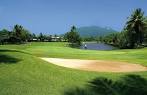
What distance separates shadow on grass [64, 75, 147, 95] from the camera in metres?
12.6

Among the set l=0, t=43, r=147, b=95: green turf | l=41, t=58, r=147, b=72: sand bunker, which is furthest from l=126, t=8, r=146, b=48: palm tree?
l=0, t=43, r=147, b=95: green turf

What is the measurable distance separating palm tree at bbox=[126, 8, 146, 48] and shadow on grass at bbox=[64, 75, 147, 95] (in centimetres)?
6428

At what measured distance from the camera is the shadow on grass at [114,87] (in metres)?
12.6

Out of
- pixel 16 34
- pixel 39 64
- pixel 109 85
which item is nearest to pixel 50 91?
pixel 109 85

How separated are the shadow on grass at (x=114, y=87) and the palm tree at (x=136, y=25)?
6428 centimetres

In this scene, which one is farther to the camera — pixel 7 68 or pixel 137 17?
pixel 137 17

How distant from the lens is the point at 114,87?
13609 mm

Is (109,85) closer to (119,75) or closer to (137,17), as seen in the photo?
(119,75)

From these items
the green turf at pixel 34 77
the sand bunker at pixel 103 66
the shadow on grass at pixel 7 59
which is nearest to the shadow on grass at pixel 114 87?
the green turf at pixel 34 77

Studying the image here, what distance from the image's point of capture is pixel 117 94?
492 inches

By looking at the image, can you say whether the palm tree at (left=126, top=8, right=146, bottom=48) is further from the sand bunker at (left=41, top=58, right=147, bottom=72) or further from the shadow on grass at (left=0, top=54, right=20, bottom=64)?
the shadow on grass at (left=0, top=54, right=20, bottom=64)

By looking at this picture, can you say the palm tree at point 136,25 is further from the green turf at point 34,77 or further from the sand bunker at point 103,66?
the green turf at point 34,77

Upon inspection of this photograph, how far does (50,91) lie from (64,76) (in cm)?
266

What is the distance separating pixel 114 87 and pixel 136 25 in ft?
219
